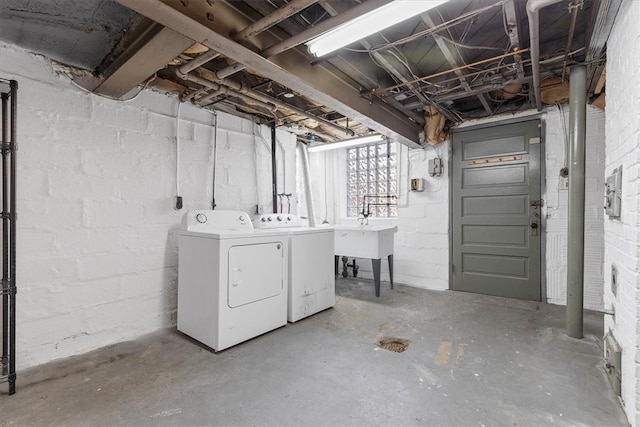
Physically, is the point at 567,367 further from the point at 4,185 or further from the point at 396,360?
the point at 4,185

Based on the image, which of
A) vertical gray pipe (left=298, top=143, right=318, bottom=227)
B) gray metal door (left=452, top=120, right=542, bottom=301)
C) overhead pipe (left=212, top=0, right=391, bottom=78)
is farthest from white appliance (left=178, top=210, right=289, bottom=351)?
gray metal door (left=452, top=120, right=542, bottom=301)

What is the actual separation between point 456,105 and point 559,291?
8.26 feet

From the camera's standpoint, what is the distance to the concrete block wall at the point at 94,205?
2.11 metres

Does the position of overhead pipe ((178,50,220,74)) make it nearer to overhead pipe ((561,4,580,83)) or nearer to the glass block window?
overhead pipe ((561,4,580,83))

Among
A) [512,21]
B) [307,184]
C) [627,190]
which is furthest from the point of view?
[307,184]

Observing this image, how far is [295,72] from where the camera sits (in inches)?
86.6

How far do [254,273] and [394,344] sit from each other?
1.29m

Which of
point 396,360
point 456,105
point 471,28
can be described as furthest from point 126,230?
point 456,105

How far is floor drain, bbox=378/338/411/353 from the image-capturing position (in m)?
2.35

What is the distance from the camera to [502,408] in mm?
1644

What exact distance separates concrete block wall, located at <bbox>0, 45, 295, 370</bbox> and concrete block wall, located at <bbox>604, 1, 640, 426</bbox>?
3209 mm

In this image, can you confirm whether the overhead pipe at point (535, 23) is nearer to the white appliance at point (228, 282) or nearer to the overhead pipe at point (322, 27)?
the overhead pipe at point (322, 27)

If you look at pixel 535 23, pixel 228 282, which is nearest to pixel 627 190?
pixel 535 23

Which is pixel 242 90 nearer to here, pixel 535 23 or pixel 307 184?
pixel 307 184
